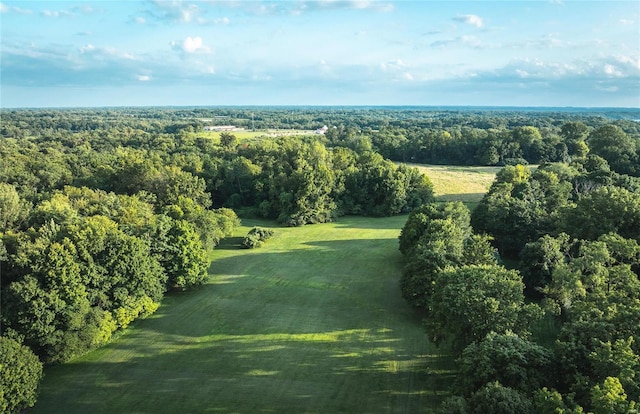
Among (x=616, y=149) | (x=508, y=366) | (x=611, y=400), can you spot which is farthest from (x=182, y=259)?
(x=616, y=149)

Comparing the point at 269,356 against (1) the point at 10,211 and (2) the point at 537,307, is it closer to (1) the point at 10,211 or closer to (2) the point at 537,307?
(2) the point at 537,307

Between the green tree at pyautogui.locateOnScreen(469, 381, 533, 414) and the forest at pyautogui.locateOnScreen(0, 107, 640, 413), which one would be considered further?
the forest at pyautogui.locateOnScreen(0, 107, 640, 413)

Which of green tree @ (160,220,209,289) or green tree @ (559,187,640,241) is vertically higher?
green tree @ (559,187,640,241)

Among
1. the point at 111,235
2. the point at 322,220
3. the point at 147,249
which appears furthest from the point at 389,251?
the point at 111,235

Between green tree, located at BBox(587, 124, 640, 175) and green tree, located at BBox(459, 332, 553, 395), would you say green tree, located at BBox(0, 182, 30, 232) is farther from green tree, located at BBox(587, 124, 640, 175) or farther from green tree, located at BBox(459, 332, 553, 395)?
green tree, located at BBox(587, 124, 640, 175)

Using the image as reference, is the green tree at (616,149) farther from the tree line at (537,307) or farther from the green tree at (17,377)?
the green tree at (17,377)

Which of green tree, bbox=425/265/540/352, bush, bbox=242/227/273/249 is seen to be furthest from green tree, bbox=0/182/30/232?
green tree, bbox=425/265/540/352
